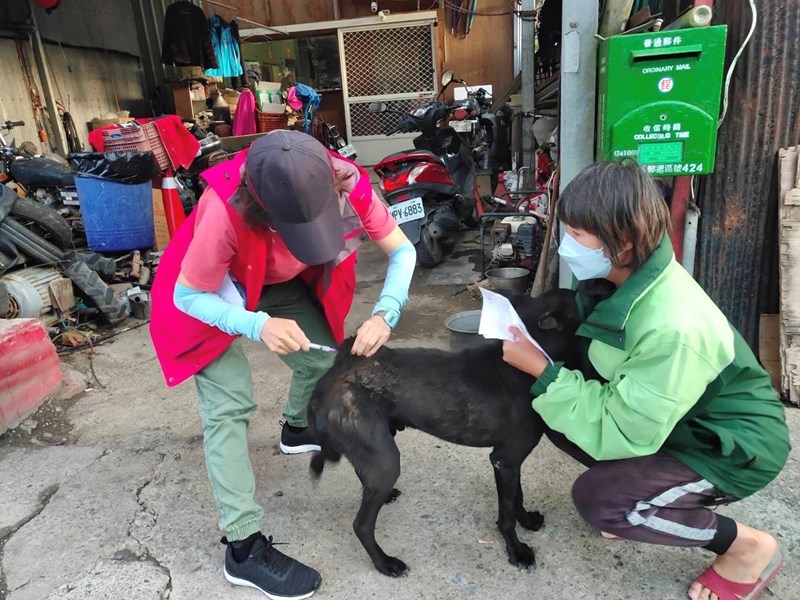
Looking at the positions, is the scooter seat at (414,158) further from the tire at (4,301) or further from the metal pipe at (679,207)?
the tire at (4,301)

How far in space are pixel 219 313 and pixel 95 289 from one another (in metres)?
3.33

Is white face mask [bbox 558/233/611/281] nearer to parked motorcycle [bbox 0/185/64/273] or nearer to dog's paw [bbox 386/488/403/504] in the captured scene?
dog's paw [bbox 386/488/403/504]

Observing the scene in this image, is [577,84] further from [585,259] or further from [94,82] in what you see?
[94,82]

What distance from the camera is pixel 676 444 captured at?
172 cm

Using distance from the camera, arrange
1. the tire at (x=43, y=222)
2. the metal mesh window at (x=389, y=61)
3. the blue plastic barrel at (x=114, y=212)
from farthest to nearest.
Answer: the metal mesh window at (x=389, y=61) → the blue plastic barrel at (x=114, y=212) → the tire at (x=43, y=222)

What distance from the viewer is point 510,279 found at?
4.18 m

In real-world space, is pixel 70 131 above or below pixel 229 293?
above

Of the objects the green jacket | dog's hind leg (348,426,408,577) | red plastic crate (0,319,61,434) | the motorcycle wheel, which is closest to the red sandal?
the green jacket

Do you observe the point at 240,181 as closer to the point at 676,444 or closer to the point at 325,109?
the point at 676,444

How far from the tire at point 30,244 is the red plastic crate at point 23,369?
118 cm

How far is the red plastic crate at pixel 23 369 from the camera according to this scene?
3088 mm

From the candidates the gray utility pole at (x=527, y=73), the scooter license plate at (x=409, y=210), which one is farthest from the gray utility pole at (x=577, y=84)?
the gray utility pole at (x=527, y=73)

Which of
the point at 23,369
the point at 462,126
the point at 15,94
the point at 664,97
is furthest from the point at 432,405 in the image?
the point at 15,94

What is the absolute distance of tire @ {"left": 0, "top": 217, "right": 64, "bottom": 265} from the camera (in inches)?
165
